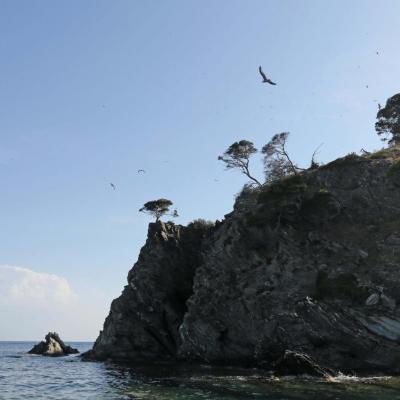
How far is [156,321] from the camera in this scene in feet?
221

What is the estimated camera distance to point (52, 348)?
332ft

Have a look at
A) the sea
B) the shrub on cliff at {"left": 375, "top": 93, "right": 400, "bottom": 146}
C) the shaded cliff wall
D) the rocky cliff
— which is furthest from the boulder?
the shrub on cliff at {"left": 375, "top": 93, "right": 400, "bottom": 146}

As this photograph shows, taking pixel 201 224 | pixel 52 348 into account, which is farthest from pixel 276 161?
pixel 52 348

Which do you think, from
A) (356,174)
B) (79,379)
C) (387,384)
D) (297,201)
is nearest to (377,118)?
(356,174)

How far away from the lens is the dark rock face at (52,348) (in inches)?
3952

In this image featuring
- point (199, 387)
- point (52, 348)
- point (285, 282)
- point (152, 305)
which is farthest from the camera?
point (52, 348)

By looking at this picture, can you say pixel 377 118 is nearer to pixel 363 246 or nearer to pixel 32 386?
pixel 363 246

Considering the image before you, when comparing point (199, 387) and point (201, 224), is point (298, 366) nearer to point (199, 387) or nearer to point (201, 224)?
point (199, 387)

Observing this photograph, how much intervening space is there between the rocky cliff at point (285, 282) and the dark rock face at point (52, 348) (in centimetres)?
3308

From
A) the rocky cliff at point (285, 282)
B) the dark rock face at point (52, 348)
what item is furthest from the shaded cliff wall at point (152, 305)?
the dark rock face at point (52, 348)

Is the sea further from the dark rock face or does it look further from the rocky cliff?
the dark rock face

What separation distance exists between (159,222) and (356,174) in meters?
32.4

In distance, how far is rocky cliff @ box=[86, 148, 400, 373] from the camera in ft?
143

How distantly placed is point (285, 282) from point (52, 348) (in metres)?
69.3
